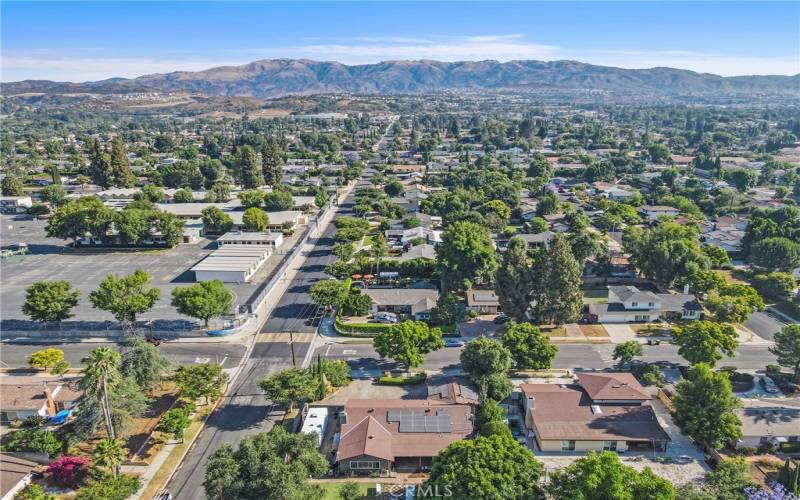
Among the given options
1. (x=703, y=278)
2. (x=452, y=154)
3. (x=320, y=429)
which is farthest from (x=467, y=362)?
(x=452, y=154)

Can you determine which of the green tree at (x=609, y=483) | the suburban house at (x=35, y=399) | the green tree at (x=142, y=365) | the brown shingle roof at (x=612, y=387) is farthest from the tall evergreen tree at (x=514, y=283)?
the suburban house at (x=35, y=399)

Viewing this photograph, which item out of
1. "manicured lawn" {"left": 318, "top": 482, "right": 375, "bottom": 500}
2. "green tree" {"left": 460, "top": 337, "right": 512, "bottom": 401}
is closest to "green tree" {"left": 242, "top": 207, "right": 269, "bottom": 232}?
"green tree" {"left": 460, "top": 337, "right": 512, "bottom": 401}

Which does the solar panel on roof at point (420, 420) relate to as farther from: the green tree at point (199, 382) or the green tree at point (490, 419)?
the green tree at point (199, 382)

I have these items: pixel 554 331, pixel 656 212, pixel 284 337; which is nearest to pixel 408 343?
pixel 284 337

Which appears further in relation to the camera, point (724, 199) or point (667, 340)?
point (724, 199)

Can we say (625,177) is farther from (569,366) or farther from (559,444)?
(559,444)
